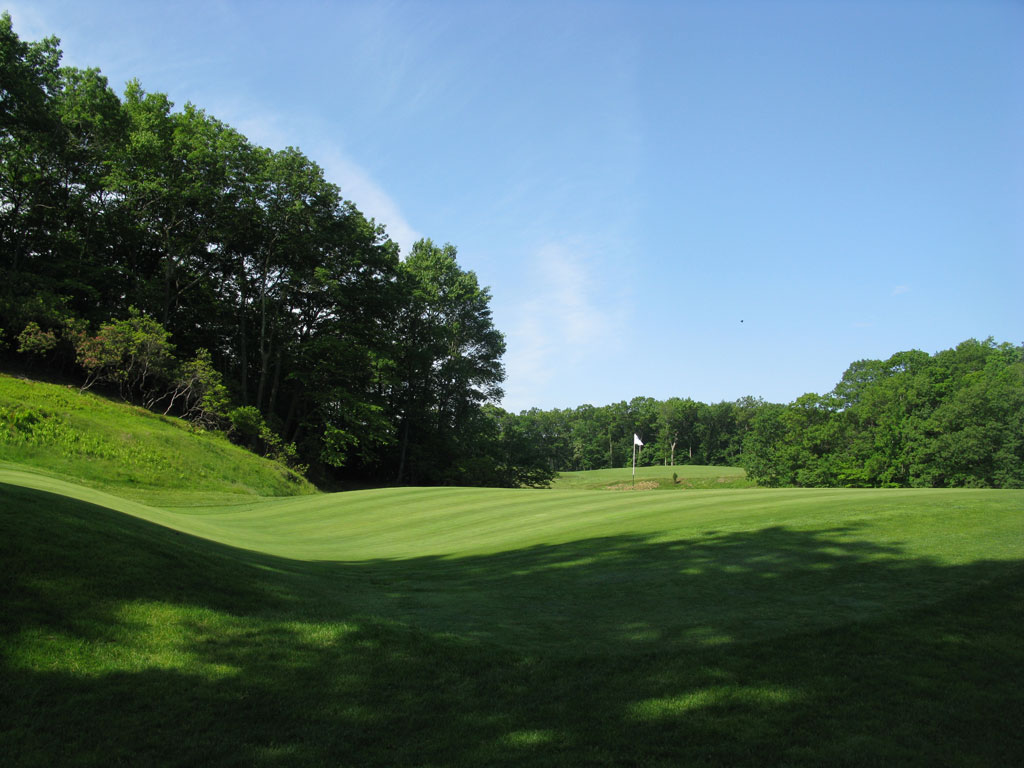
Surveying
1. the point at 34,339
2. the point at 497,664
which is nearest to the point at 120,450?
the point at 34,339

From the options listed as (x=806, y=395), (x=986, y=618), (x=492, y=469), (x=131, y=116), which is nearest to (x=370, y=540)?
(x=986, y=618)

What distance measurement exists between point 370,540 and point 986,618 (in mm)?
12770

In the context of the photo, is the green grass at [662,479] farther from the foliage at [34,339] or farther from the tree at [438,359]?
the foliage at [34,339]

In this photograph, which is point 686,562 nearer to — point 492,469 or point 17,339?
point 17,339

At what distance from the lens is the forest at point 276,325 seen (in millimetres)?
33031

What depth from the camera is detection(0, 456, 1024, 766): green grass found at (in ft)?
11.7

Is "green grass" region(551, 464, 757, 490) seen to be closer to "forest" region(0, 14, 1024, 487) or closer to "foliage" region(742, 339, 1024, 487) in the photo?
"foliage" region(742, 339, 1024, 487)

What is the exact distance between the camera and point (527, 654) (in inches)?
200

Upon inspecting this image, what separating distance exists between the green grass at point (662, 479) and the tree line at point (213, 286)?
2772 cm

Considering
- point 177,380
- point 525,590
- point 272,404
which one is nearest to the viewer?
point 525,590

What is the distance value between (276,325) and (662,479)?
55.6 m

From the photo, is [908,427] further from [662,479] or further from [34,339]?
[34,339]

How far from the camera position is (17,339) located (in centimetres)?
2973

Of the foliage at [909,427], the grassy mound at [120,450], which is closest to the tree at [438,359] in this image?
the grassy mound at [120,450]
